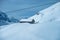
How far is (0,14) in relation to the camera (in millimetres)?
144750

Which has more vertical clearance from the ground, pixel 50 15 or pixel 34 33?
pixel 50 15

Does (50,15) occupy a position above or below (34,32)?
above

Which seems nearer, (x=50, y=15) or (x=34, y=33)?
(x=34, y=33)

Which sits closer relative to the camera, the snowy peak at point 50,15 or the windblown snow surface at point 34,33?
the windblown snow surface at point 34,33

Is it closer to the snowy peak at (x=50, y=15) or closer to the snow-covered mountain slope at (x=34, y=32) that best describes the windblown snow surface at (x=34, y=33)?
the snow-covered mountain slope at (x=34, y=32)

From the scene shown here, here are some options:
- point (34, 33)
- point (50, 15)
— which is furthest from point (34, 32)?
point (50, 15)

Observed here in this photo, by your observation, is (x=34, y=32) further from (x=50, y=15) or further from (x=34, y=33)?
(x=50, y=15)

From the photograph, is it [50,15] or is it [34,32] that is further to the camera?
[50,15]

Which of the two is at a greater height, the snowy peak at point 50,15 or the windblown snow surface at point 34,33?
the snowy peak at point 50,15

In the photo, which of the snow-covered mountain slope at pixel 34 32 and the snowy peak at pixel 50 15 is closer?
the snow-covered mountain slope at pixel 34 32

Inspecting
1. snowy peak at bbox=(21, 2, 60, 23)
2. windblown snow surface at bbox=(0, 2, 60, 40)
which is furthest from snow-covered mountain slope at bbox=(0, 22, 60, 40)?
snowy peak at bbox=(21, 2, 60, 23)

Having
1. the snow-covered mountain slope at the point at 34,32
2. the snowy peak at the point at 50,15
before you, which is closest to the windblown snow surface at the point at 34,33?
the snow-covered mountain slope at the point at 34,32

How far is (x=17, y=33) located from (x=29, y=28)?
2.33ft

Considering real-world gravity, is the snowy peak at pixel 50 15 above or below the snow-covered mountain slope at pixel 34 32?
above
